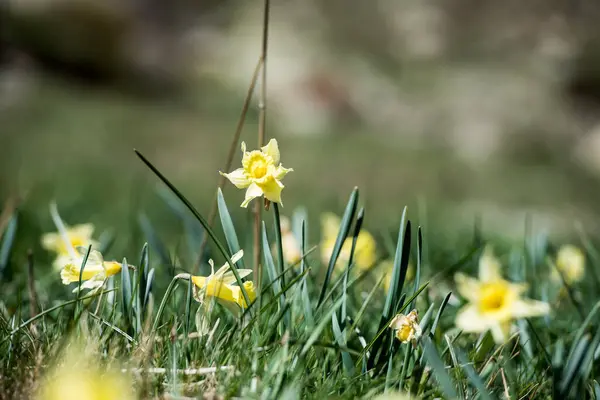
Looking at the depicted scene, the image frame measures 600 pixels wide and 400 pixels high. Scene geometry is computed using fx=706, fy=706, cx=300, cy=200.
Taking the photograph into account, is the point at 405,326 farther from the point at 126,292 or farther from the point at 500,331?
the point at 126,292

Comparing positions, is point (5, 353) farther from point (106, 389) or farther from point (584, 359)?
point (584, 359)

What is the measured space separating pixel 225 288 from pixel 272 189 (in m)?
0.14

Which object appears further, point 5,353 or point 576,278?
point 576,278

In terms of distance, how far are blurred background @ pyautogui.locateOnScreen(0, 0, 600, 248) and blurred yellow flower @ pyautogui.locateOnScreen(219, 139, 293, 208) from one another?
3191 mm

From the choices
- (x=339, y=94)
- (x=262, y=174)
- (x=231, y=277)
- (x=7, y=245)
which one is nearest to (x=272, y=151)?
(x=262, y=174)

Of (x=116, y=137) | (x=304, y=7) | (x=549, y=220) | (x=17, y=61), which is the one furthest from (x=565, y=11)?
(x=17, y=61)

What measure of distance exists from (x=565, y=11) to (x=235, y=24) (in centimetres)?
352

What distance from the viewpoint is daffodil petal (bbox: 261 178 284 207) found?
2.93 ft

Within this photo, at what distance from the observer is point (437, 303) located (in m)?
1.27

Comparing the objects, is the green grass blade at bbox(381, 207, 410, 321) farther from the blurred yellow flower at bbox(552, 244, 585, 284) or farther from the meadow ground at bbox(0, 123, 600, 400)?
the blurred yellow flower at bbox(552, 244, 585, 284)

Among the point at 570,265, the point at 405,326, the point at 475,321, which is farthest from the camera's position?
the point at 570,265

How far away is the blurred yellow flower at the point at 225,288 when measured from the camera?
864 millimetres

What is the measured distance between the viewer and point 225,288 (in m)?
0.89

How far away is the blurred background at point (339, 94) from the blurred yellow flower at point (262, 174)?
126 inches
